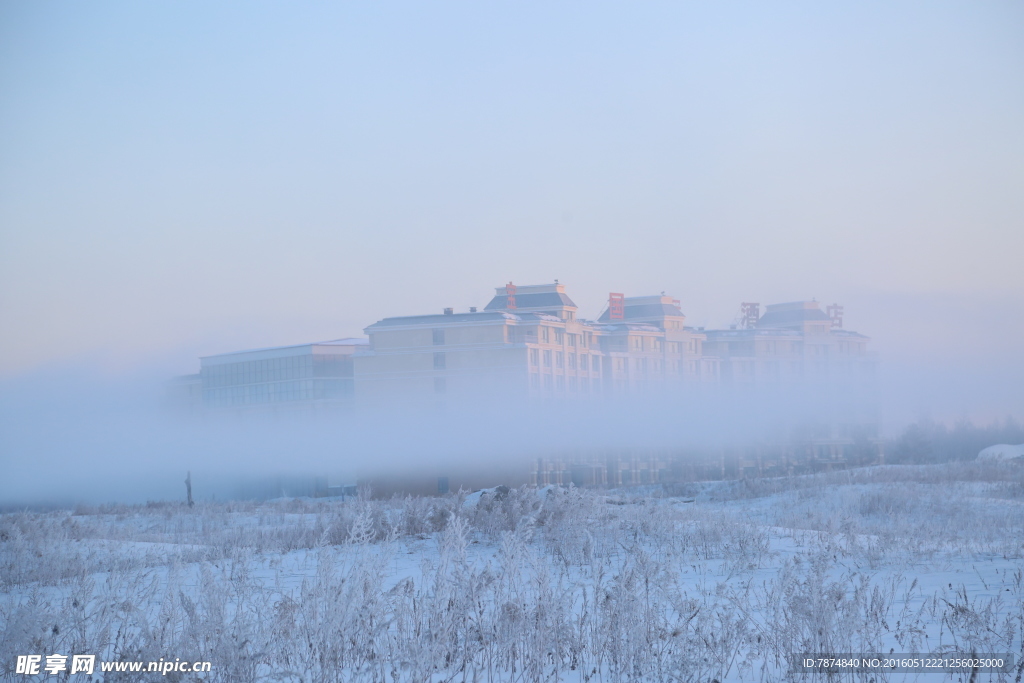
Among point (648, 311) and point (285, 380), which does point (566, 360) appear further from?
point (285, 380)

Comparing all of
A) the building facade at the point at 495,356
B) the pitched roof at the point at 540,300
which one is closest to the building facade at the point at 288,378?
the building facade at the point at 495,356

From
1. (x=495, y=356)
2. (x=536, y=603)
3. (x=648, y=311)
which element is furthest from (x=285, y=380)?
(x=536, y=603)

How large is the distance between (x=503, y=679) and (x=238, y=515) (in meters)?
23.0

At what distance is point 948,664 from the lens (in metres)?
5.95

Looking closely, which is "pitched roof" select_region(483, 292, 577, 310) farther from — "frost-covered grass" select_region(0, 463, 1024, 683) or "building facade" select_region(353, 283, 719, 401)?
"frost-covered grass" select_region(0, 463, 1024, 683)

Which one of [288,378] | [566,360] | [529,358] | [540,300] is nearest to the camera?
[529,358]

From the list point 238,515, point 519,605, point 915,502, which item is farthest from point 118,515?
point 519,605

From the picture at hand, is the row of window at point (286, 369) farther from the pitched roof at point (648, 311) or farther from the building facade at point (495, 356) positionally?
the pitched roof at point (648, 311)

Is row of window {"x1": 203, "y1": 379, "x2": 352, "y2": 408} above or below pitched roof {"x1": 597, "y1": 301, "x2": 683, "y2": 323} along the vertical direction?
below

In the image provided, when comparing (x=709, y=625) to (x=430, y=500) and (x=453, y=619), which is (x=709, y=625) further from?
(x=430, y=500)

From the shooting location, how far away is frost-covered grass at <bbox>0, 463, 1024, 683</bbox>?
18.8 feet

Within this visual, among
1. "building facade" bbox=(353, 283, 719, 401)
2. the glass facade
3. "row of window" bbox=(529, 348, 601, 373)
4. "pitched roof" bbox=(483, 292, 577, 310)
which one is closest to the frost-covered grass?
"building facade" bbox=(353, 283, 719, 401)

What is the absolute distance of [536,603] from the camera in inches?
263

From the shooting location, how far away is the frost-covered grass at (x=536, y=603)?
18.8ft
